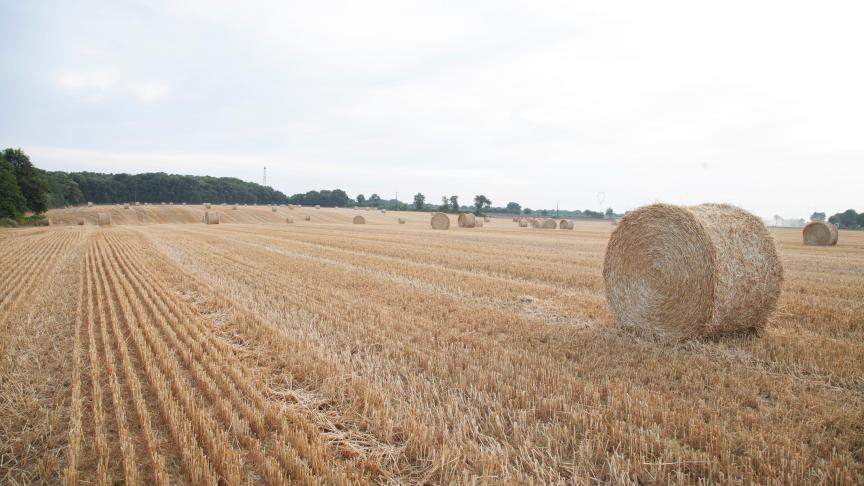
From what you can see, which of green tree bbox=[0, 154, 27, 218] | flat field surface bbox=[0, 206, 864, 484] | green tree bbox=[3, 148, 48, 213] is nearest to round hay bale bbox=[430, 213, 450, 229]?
flat field surface bbox=[0, 206, 864, 484]

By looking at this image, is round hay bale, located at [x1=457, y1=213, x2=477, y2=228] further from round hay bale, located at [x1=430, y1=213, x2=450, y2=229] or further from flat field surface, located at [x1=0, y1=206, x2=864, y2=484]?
flat field surface, located at [x1=0, y1=206, x2=864, y2=484]

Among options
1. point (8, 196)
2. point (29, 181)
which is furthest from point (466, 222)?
point (29, 181)

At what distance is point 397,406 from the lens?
3982 mm

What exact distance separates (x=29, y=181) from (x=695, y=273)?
67.3 meters

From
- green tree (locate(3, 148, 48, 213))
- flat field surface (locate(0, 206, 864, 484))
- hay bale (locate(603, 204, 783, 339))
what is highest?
green tree (locate(3, 148, 48, 213))

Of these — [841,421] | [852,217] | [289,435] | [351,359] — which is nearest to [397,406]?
[289,435]

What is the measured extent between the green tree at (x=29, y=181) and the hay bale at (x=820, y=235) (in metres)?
70.4

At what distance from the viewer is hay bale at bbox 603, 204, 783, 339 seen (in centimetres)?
618

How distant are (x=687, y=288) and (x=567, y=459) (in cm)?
422

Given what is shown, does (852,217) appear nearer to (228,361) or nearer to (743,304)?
(743,304)

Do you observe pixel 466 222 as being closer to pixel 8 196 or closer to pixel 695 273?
pixel 695 273

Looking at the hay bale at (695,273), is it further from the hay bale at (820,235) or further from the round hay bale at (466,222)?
the round hay bale at (466,222)

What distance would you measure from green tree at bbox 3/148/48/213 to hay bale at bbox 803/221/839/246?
7045 centimetres

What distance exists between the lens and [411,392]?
4.26 m
